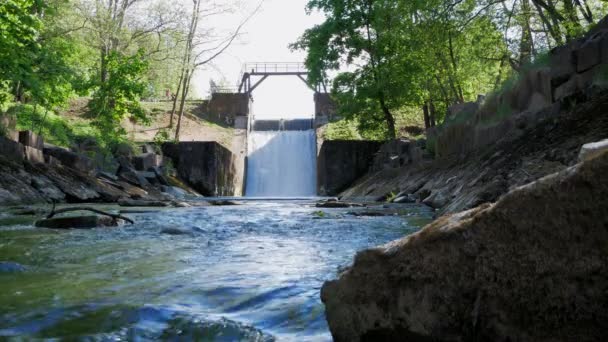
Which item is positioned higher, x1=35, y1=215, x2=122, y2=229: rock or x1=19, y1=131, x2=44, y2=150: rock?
x1=19, y1=131, x2=44, y2=150: rock

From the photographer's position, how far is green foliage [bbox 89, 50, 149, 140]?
1764cm

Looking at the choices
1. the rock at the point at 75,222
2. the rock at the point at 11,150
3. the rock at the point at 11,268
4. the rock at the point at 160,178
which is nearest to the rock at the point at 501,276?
the rock at the point at 11,268

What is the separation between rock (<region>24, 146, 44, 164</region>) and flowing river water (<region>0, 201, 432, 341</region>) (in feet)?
24.5

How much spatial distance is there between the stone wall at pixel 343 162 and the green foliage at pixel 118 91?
981cm

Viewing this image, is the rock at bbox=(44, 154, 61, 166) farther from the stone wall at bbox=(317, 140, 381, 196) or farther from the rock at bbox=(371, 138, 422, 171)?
the stone wall at bbox=(317, 140, 381, 196)

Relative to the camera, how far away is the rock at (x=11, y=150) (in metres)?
11.0

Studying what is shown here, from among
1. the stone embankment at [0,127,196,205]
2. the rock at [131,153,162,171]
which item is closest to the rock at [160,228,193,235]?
the stone embankment at [0,127,196,205]

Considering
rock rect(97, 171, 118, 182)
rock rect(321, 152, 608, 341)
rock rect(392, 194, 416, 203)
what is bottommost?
rock rect(392, 194, 416, 203)

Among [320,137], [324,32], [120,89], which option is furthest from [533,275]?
[320,137]

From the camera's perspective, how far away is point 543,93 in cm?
862

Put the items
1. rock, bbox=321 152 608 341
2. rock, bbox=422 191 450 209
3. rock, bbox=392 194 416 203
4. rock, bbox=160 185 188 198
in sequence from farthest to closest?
rock, bbox=160 185 188 198 < rock, bbox=392 194 416 203 < rock, bbox=422 191 450 209 < rock, bbox=321 152 608 341

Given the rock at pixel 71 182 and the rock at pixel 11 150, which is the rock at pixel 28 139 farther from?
the rock at pixel 71 182

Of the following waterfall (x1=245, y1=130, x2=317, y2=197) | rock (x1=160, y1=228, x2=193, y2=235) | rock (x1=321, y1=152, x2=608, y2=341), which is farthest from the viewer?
waterfall (x1=245, y1=130, x2=317, y2=197)

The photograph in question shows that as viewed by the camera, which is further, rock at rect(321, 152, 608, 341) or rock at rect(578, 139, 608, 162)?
rock at rect(578, 139, 608, 162)
